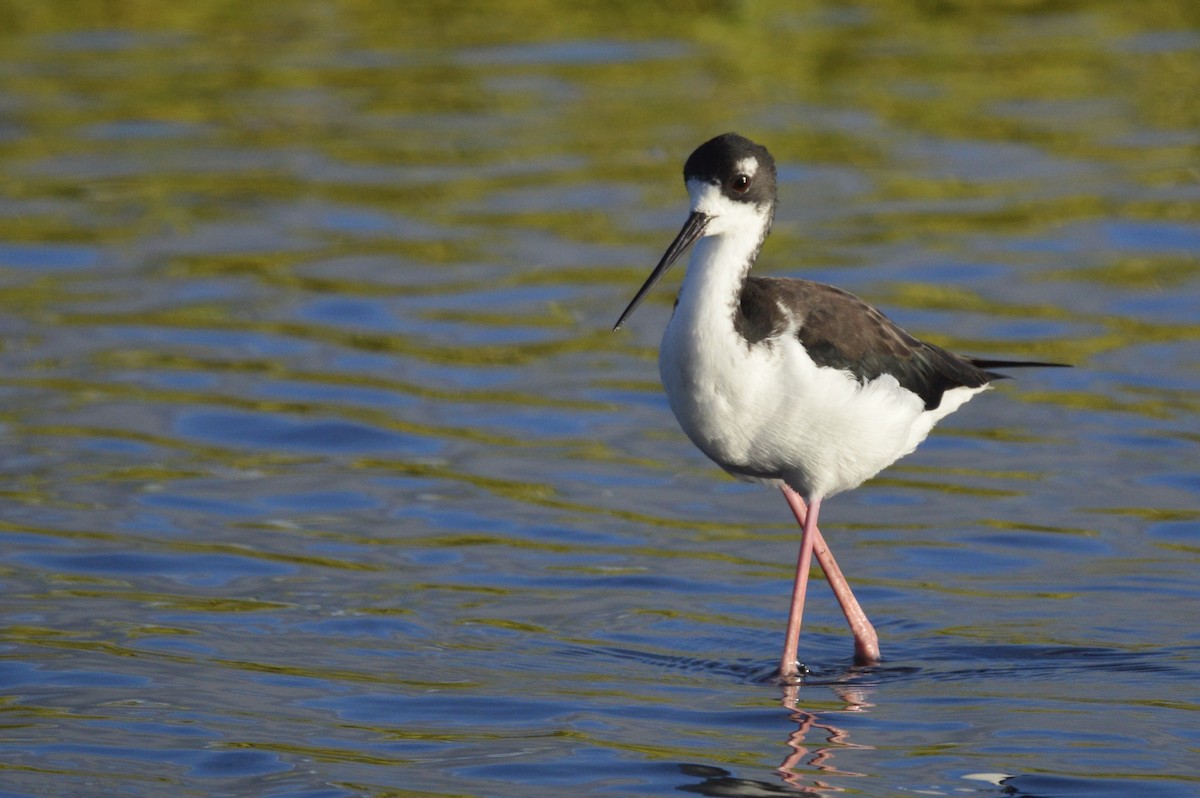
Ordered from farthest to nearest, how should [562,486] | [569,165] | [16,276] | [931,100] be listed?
1. [931,100]
2. [569,165]
3. [16,276]
4. [562,486]

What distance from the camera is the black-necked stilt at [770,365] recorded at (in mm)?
7113

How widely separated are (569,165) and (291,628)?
806 cm

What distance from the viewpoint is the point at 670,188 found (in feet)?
48.7

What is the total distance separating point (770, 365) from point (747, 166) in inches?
29.4

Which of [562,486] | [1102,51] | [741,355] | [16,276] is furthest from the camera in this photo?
[1102,51]

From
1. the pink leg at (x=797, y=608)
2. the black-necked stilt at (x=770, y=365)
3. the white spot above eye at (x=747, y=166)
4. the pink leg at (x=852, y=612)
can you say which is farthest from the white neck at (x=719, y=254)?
the pink leg at (x=852, y=612)

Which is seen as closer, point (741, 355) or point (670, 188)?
point (741, 355)

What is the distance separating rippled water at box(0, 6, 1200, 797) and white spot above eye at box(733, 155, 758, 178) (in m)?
1.82

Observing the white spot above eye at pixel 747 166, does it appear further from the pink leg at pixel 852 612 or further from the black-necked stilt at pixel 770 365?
the pink leg at pixel 852 612

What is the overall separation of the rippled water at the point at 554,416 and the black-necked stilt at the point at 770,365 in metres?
0.72

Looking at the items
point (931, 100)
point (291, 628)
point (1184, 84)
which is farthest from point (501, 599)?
point (1184, 84)

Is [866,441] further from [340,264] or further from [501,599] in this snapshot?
[340,264]

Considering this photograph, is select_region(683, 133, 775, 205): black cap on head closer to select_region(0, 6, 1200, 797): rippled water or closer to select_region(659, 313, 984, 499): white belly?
select_region(659, 313, 984, 499): white belly

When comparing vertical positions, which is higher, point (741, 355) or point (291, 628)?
point (741, 355)
